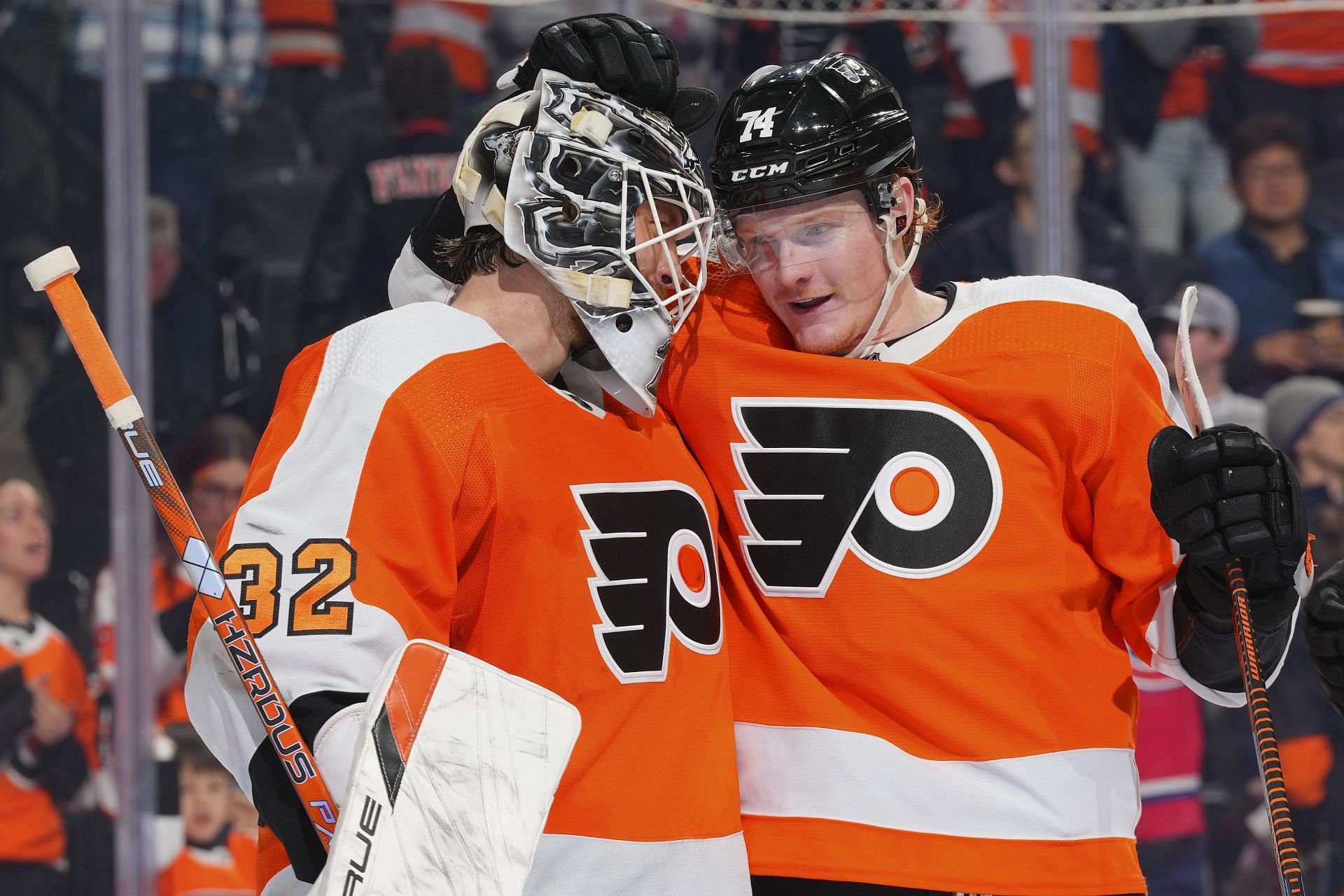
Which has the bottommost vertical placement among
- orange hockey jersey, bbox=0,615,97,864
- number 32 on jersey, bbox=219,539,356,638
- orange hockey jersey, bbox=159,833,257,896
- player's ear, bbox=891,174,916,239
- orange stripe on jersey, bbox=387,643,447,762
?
orange hockey jersey, bbox=159,833,257,896

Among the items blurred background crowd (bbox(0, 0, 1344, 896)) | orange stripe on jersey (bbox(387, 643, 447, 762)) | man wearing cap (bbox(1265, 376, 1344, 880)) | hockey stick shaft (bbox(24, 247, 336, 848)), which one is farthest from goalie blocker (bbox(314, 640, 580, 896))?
man wearing cap (bbox(1265, 376, 1344, 880))

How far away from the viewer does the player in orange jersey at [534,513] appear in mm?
1398

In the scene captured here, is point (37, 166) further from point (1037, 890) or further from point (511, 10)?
point (1037, 890)

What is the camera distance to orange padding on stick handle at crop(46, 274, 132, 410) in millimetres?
1315

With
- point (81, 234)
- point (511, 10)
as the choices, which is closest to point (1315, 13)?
point (511, 10)

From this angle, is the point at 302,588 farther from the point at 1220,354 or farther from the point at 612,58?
the point at 1220,354

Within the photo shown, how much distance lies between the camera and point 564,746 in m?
1.31

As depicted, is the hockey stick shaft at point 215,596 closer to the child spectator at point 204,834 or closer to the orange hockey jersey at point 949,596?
the orange hockey jersey at point 949,596

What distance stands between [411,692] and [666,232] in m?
0.75

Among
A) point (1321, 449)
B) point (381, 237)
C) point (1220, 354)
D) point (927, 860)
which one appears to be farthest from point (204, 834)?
point (1321, 449)

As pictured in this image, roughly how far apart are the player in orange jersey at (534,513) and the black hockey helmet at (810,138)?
4.8 inches

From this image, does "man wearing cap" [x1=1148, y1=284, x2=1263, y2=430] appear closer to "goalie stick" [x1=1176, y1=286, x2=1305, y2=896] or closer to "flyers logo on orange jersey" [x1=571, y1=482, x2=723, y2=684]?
"goalie stick" [x1=1176, y1=286, x2=1305, y2=896]

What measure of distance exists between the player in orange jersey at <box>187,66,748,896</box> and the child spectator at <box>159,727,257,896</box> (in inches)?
83.7

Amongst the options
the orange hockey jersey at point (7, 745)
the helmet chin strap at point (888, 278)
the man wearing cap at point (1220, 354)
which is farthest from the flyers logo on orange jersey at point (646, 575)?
the man wearing cap at point (1220, 354)
